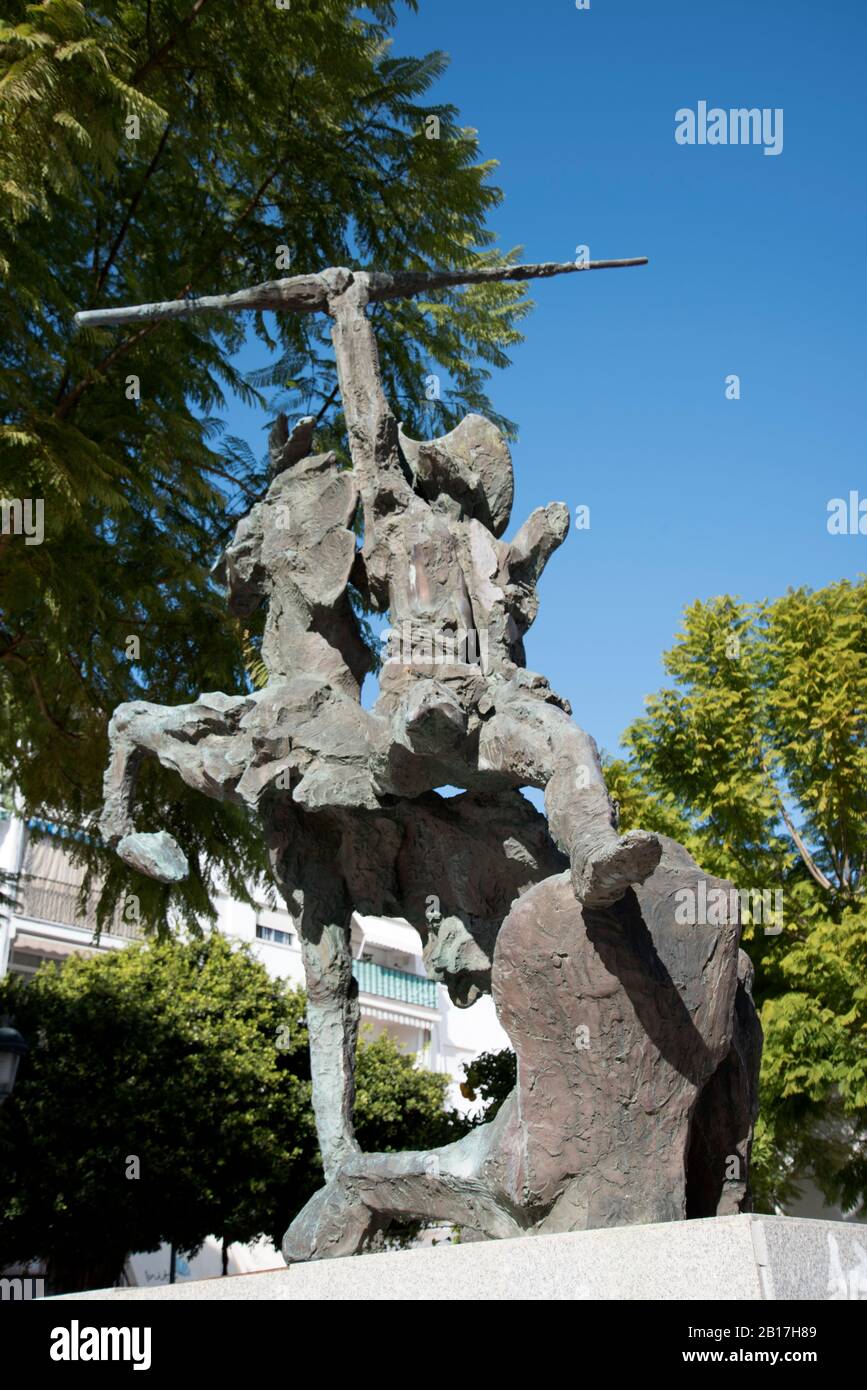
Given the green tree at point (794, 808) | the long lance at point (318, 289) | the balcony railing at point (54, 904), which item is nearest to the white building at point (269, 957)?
the balcony railing at point (54, 904)

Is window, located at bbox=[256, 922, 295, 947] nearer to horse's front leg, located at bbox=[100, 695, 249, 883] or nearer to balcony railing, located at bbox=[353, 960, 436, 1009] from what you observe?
balcony railing, located at bbox=[353, 960, 436, 1009]

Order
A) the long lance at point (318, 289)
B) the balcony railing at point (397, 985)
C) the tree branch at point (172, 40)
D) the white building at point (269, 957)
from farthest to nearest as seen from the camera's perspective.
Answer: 1. the balcony railing at point (397, 985)
2. the white building at point (269, 957)
3. the tree branch at point (172, 40)
4. the long lance at point (318, 289)

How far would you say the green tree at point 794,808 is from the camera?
12398 mm

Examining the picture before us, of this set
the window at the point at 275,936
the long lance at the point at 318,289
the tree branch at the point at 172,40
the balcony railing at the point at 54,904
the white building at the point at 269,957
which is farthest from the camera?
the window at the point at 275,936

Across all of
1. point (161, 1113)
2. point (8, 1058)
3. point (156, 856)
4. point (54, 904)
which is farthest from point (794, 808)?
point (54, 904)

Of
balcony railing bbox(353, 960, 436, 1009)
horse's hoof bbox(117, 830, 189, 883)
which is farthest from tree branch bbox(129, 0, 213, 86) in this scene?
balcony railing bbox(353, 960, 436, 1009)

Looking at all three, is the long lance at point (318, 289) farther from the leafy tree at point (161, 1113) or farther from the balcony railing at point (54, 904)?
the balcony railing at point (54, 904)

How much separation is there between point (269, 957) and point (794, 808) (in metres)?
14.6

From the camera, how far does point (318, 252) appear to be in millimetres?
10625

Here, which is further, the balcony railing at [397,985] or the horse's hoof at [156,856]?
the balcony railing at [397,985]

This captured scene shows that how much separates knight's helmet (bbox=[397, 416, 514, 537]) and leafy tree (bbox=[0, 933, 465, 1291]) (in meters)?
9.40

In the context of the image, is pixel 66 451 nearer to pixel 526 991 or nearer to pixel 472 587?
pixel 472 587

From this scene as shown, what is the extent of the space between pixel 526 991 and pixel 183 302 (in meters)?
4.43

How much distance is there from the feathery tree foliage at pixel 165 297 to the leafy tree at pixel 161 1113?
5356 mm
